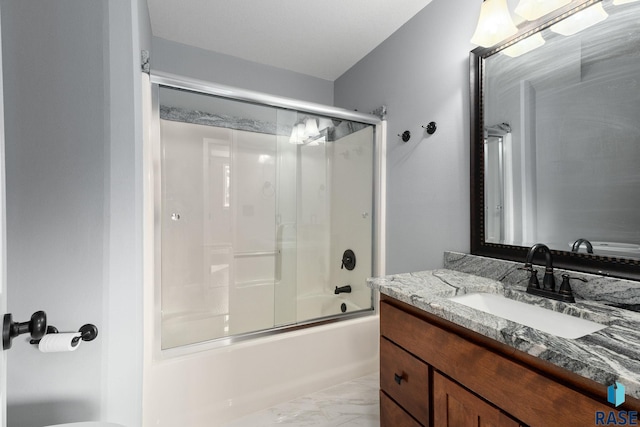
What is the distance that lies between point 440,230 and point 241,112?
5.26 feet

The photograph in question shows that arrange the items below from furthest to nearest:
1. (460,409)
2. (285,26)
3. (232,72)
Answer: (232,72)
(285,26)
(460,409)

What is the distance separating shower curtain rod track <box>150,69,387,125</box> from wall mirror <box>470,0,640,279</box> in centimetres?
79

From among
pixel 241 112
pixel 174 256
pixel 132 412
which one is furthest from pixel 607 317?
pixel 174 256

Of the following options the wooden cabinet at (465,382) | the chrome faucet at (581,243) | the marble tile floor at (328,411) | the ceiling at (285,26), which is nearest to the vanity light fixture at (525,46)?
the ceiling at (285,26)

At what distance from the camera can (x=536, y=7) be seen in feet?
3.70

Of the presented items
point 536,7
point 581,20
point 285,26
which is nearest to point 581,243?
point 581,20

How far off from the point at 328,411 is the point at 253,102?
1.89 m

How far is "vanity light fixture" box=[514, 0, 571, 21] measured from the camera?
1.09 meters

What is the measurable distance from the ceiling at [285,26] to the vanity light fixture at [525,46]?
0.68 metres

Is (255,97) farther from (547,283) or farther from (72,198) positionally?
(547,283)

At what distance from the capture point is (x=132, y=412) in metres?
1.19

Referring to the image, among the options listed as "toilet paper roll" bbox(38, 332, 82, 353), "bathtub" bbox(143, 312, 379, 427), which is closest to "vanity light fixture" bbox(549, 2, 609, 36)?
"bathtub" bbox(143, 312, 379, 427)

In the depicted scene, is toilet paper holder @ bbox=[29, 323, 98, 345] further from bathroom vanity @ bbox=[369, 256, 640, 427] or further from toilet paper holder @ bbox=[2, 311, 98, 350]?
bathroom vanity @ bbox=[369, 256, 640, 427]

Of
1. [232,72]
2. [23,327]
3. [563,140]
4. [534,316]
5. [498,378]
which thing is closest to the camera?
[23,327]
